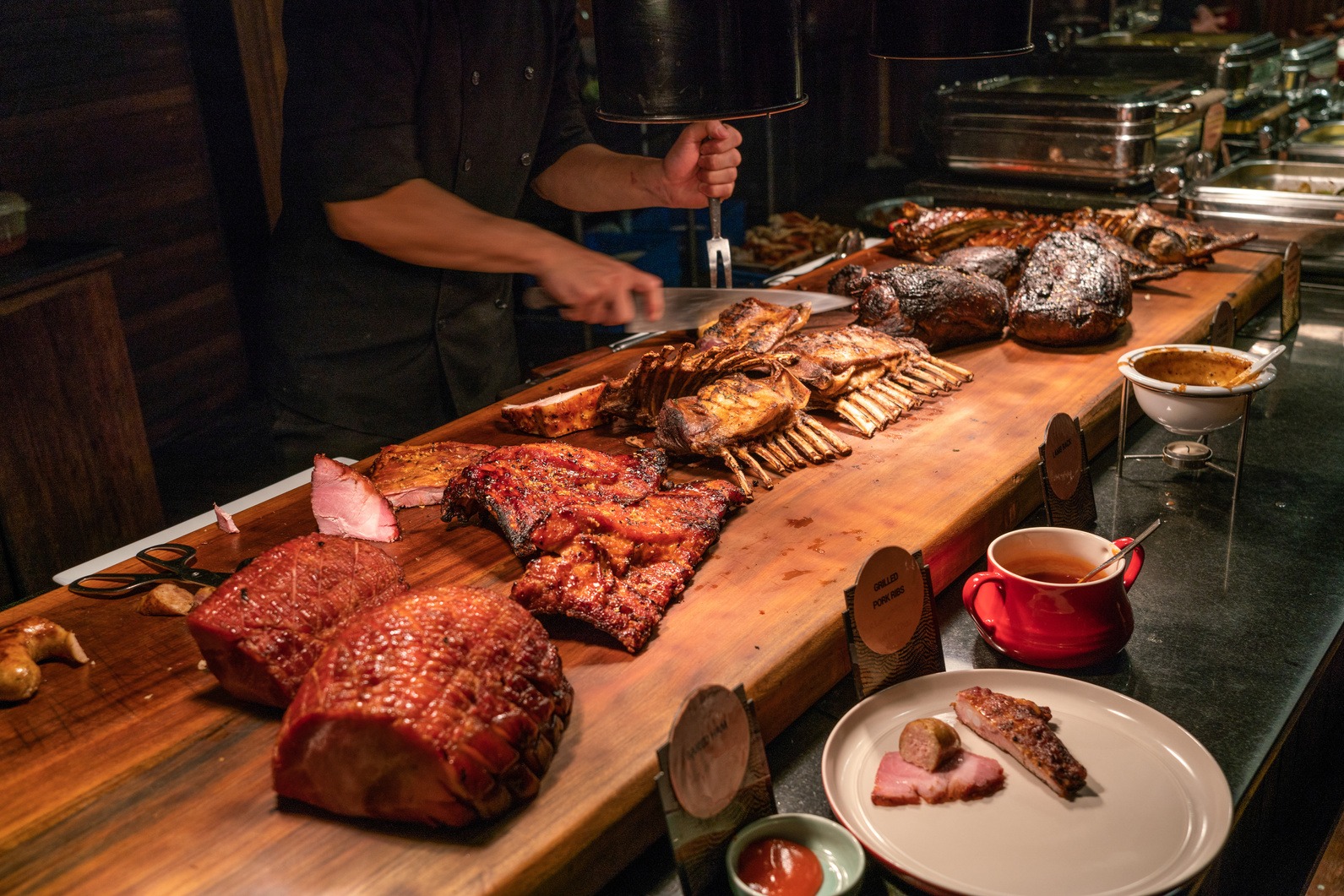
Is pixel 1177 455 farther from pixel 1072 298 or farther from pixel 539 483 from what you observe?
pixel 539 483

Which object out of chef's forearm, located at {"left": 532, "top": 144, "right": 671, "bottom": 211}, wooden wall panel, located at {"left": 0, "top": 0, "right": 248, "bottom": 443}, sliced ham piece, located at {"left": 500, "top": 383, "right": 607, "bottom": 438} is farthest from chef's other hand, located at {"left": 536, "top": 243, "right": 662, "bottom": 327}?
wooden wall panel, located at {"left": 0, "top": 0, "right": 248, "bottom": 443}

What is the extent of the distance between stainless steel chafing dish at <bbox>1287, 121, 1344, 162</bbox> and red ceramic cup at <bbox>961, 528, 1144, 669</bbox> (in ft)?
15.6

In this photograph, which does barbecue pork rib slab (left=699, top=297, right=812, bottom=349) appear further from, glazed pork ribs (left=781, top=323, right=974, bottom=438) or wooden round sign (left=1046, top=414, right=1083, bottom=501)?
wooden round sign (left=1046, top=414, right=1083, bottom=501)

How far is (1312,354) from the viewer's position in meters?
3.49

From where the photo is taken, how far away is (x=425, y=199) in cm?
292

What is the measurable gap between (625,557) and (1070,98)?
12.1 feet

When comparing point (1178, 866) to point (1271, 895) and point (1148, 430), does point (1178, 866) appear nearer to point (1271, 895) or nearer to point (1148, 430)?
point (1271, 895)

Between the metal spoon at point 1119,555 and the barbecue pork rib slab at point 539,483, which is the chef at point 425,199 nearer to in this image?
the barbecue pork rib slab at point 539,483

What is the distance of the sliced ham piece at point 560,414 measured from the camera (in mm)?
2777

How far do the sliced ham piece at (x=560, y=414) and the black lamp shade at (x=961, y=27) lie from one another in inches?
50.2

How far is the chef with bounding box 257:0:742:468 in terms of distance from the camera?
2812 mm

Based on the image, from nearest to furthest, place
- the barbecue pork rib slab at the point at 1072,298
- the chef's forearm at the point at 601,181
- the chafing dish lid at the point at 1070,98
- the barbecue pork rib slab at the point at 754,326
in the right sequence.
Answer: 1. the barbecue pork rib slab at the point at 754,326
2. the barbecue pork rib slab at the point at 1072,298
3. the chef's forearm at the point at 601,181
4. the chafing dish lid at the point at 1070,98

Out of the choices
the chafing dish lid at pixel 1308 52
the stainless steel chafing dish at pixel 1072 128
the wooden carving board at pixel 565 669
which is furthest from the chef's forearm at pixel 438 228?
the chafing dish lid at pixel 1308 52

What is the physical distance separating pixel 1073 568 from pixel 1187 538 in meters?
0.66
